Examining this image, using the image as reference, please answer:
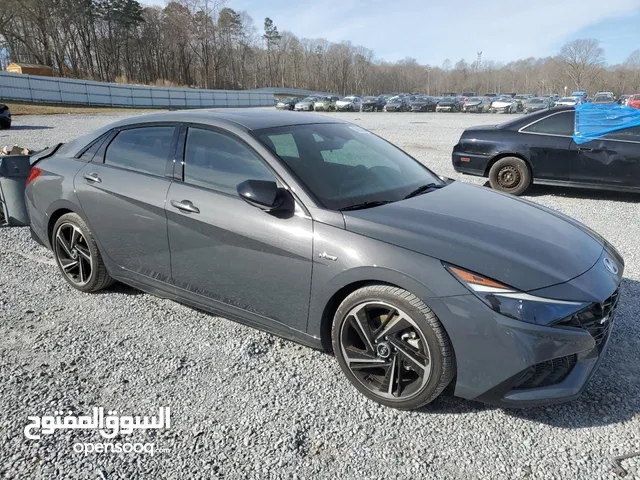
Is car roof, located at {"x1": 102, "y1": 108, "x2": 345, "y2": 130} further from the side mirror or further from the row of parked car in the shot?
the row of parked car

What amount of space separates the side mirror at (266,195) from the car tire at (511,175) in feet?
19.7

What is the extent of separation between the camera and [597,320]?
235 centimetres

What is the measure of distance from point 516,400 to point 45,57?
89.7m

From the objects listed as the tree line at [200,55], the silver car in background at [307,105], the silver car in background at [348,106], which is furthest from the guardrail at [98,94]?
the tree line at [200,55]

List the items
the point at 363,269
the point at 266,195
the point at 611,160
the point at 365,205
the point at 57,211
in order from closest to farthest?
the point at 363,269
the point at 266,195
the point at 365,205
the point at 57,211
the point at 611,160

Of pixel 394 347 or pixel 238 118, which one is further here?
pixel 238 118

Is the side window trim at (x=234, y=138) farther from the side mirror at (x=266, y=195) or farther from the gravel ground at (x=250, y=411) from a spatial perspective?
the gravel ground at (x=250, y=411)

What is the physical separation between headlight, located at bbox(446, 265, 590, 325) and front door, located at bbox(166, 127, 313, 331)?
0.94 m

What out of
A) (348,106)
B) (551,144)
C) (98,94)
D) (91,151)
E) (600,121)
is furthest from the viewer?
(348,106)

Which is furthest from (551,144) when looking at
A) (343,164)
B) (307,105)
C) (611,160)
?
(307,105)

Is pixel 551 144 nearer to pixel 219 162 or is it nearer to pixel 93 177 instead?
pixel 219 162

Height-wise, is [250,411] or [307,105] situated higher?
[307,105]

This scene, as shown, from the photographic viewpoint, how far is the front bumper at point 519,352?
2188 millimetres

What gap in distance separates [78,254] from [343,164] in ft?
8.05
